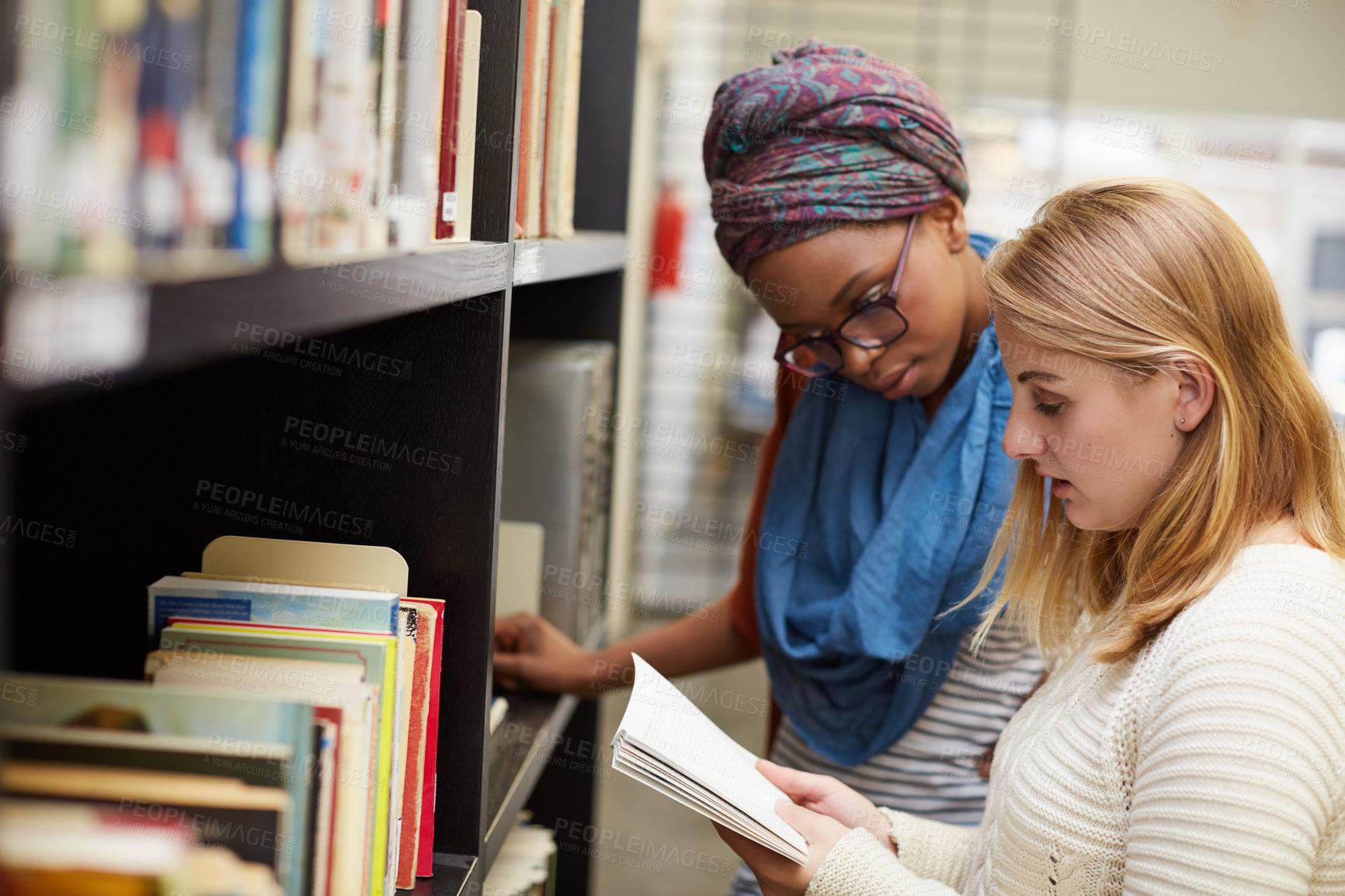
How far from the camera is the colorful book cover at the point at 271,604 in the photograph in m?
0.80

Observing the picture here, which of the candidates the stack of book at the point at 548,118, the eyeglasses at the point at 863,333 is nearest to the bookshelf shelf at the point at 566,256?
the stack of book at the point at 548,118

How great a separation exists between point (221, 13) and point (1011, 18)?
526cm

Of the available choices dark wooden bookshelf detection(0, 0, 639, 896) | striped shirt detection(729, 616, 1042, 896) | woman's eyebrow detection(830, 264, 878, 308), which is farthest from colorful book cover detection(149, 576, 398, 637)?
striped shirt detection(729, 616, 1042, 896)

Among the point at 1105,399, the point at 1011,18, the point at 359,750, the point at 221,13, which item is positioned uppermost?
the point at 1011,18

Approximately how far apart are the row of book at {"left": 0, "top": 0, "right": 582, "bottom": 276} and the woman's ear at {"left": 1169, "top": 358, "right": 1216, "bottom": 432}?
63 cm

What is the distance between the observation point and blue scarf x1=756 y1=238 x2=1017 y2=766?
1.41 m

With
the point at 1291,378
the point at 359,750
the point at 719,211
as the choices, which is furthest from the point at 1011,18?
the point at 359,750

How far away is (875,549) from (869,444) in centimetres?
17

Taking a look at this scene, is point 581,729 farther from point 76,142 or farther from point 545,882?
point 76,142

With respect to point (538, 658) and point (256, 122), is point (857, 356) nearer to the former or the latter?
point (538, 658)

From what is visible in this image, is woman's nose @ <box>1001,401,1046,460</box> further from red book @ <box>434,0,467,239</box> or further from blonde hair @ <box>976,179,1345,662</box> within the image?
red book @ <box>434,0,467,239</box>

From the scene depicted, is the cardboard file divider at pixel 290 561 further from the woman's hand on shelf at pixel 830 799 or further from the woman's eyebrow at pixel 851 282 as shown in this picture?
the woman's eyebrow at pixel 851 282

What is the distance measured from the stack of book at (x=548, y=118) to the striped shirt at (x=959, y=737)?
0.77 metres

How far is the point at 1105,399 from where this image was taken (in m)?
0.95
